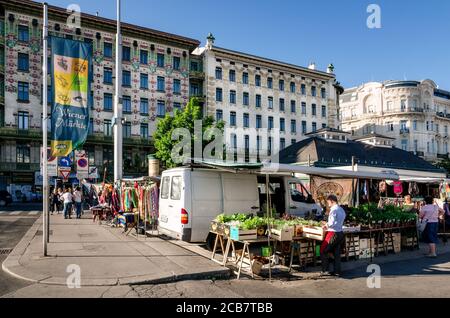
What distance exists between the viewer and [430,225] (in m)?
10.8

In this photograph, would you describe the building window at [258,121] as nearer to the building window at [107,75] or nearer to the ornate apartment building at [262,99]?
the ornate apartment building at [262,99]

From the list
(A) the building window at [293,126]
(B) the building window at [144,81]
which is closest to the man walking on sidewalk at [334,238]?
(B) the building window at [144,81]

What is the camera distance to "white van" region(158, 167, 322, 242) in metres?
10.8

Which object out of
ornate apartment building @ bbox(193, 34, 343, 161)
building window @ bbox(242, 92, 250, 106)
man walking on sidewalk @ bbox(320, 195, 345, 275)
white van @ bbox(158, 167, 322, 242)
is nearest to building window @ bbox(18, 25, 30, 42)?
ornate apartment building @ bbox(193, 34, 343, 161)

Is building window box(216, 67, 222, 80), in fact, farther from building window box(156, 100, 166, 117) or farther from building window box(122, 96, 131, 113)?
building window box(122, 96, 131, 113)

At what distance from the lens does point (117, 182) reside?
18125 millimetres

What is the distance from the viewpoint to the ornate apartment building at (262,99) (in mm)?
49312

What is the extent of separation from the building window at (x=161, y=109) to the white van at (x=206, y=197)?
35056 mm

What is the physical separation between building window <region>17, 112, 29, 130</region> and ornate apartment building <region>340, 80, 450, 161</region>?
175 ft

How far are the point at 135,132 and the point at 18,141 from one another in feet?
39.6

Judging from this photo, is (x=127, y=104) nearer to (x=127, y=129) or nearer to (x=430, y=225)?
(x=127, y=129)

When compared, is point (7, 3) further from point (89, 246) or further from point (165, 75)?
point (89, 246)

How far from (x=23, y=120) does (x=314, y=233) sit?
38412mm

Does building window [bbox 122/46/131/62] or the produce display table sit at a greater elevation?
building window [bbox 122/46/131/62]
